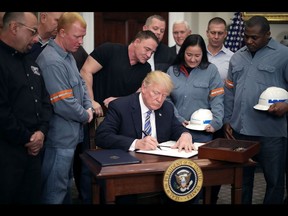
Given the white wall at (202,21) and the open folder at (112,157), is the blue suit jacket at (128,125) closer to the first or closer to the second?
the open folder at (112,157)

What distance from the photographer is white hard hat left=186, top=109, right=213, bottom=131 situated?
3055mm

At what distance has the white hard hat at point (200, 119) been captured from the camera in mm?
3055

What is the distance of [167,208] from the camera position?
8.33ft

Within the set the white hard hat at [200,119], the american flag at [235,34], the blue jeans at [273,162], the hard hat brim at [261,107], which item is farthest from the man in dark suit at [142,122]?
the american flag at [235,34]

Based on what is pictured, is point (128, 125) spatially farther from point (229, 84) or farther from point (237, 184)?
point (229, 84)

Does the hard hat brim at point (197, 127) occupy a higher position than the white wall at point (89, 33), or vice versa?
the white wall at point (89, 33)

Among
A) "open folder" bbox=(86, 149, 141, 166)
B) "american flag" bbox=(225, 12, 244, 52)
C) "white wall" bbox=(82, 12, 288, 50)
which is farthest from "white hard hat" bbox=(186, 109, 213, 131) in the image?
"white wall" bbox=(82, 12, 288, 50)

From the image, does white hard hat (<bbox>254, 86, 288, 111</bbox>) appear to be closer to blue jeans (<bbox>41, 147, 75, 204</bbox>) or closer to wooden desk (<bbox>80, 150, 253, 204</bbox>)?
wooden desk (<bbox>80, 150, 253, 204</bbox>)

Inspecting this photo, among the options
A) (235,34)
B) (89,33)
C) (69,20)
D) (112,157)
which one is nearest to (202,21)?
(235,34)

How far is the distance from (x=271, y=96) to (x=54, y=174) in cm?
163

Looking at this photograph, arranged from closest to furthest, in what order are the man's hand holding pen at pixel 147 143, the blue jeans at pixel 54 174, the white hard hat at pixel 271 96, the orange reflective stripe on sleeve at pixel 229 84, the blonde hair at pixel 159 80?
the man's hand holding pen at pixel 147 143
the blonde hair at pixel 159 80
the blue jeans at pixel 54 174
the white hard hat at pixel 271 96
the orange reflective stripe on sleeve at pixel 229 84

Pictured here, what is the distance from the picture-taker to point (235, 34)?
5297 mm

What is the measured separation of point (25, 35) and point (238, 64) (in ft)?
5.46
